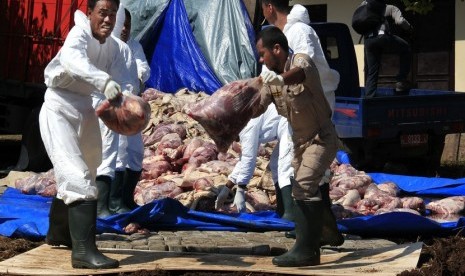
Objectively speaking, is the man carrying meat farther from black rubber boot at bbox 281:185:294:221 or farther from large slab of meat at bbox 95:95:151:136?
black rubber boot at bbox 281:185:294:221

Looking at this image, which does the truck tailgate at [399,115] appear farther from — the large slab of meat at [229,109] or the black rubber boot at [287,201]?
the large slab of meat at [229,109]

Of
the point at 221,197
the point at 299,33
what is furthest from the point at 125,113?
the point at 221,197

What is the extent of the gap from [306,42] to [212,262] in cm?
208

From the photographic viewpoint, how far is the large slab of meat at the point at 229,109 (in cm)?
759

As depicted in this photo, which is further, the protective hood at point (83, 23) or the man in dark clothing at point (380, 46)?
the man in dark clothing at point (380, 46)

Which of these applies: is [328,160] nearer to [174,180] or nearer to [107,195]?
[107,195]

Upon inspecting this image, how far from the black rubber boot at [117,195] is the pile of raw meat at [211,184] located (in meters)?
0.83

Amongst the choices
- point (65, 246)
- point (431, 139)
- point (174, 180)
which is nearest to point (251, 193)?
point (174, 180)

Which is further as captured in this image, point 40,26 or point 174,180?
point 40,26

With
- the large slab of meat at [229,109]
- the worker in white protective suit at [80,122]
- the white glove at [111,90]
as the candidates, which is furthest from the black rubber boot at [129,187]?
the white glove at [111,90]

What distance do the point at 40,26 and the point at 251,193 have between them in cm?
600

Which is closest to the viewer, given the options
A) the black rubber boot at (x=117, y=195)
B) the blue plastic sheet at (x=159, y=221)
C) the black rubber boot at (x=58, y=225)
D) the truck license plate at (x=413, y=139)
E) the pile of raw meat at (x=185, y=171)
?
the black rubber boot at (x=58, y=225)

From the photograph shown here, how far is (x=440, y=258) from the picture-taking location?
7.93 metres

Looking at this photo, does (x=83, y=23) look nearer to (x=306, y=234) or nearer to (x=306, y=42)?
(x=306, y=42)
